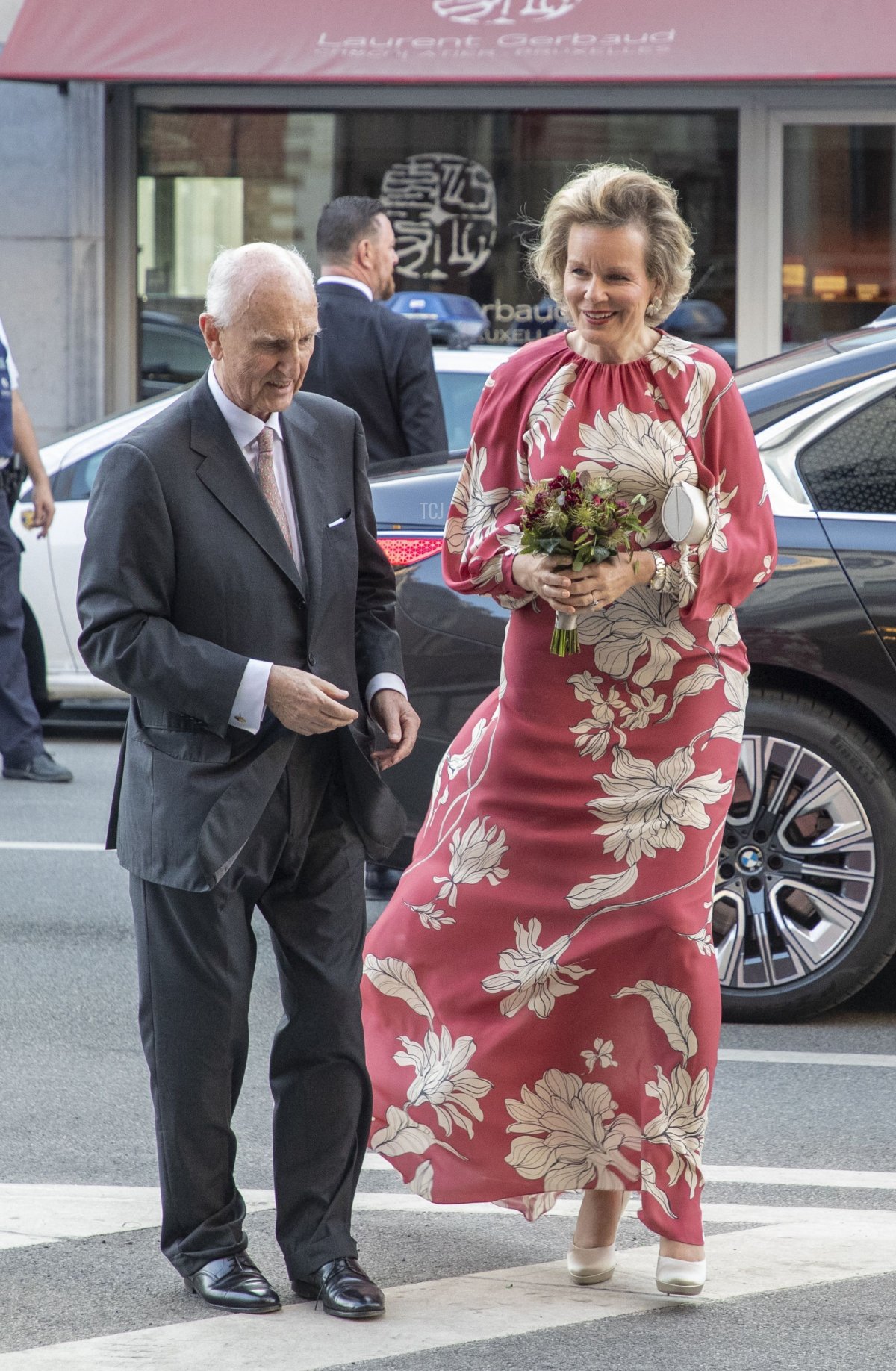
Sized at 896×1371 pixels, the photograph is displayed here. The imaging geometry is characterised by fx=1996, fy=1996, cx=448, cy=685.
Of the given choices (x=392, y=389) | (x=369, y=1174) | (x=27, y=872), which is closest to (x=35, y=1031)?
(x=369, y=1174)

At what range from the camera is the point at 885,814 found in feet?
16.0

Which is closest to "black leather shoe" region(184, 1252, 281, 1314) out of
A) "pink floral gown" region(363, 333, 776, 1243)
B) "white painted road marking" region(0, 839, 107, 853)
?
Answer: "pink floral gown" region(363, 333, 776, 1243)

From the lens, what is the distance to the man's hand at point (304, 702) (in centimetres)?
312

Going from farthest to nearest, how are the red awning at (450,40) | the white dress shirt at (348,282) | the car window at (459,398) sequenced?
the red awning at (450,40)
the car window at (459,398)
the white dress shirt at (348,282)

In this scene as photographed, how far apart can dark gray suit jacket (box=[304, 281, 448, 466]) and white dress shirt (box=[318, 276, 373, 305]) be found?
0.42ft

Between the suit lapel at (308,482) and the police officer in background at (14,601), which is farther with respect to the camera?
the police officer in background at (14,601)

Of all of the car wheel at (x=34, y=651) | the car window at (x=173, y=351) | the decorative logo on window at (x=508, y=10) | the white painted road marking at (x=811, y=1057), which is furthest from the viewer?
the car window at (x=173, y=351)

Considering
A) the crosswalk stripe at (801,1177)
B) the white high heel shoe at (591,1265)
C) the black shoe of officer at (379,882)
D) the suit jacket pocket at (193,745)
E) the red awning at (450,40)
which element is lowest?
the crosswalk stripe at (801,1177)

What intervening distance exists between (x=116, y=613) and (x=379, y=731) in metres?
0.54

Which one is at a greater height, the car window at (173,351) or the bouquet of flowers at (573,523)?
the car window at (173,351)

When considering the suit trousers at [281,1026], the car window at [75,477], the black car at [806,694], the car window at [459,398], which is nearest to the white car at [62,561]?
the car window at [75,477]

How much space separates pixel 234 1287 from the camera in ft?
10.9

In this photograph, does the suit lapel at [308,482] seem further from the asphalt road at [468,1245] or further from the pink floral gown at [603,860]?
the asphalt road at [468,1245]

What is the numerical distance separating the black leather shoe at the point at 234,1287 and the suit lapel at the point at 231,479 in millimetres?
1149
